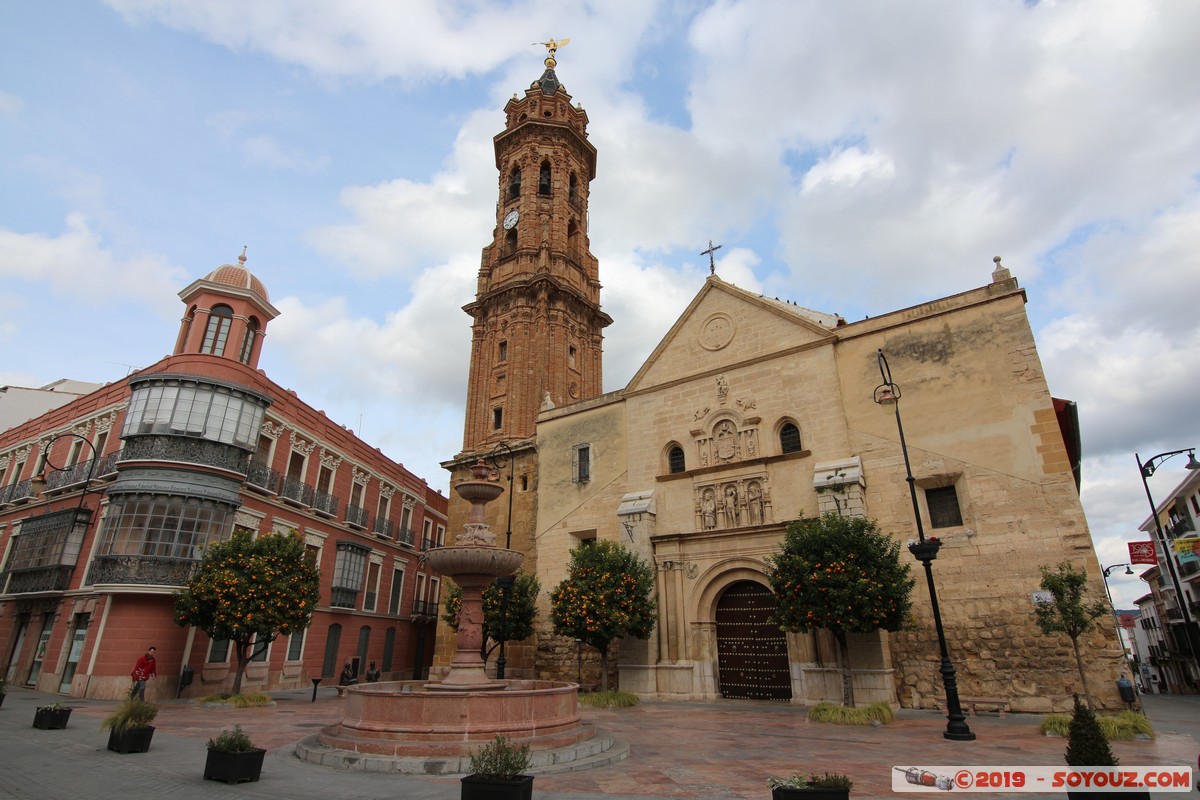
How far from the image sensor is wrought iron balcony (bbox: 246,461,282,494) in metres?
21.8

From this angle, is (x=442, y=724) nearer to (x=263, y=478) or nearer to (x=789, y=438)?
(x=789, y=438)

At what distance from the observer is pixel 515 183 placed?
39.7 meters

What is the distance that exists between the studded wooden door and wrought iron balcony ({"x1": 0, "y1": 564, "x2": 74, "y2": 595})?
831 inches

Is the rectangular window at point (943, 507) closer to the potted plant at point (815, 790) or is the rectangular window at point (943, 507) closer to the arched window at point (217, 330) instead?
the potted plant at point (815, 790)

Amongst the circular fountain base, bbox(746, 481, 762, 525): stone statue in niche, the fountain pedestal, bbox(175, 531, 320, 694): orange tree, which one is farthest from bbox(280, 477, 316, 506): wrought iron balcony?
bbox(746, 481, 762, 525): stone statue in niche

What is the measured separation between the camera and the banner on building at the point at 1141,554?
24.6 m

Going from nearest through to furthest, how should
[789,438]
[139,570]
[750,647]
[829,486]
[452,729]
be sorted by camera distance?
[452,729] → [829,486] → [139,570] → [750,647] → [789,438]

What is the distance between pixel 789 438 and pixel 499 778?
16.1m

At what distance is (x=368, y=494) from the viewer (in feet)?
98.4

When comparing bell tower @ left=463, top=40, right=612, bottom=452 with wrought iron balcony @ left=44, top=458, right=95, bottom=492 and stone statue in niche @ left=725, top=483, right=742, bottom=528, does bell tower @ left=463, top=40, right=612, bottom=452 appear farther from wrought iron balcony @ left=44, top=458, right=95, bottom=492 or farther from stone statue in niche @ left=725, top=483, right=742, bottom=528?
wrought iron balcony @ left=44, top=458, right=95, bottom=492

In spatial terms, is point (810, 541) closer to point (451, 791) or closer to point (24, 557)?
point (451, 791)

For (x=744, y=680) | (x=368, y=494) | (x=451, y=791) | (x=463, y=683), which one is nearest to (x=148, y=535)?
(x=368, y=494)

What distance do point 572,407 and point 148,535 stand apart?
586 inches

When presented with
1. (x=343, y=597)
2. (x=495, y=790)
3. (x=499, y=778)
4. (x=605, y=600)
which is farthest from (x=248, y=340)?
(x=495, y=790)
